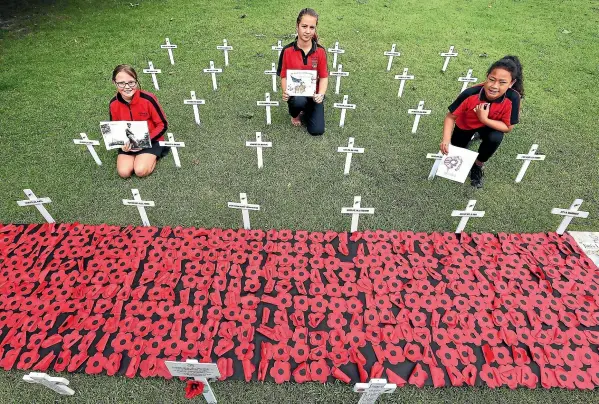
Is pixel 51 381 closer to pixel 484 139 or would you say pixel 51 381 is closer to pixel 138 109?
pixel 138 109

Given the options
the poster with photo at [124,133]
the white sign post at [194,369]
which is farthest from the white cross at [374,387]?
the poster with photo at [124,133]

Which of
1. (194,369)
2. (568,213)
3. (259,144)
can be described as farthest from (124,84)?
(568,213)

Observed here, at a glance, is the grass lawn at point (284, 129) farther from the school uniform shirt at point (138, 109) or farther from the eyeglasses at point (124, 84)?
the eyeglasses at point (124, 84)

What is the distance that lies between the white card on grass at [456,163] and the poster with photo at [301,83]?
1782 millimetres

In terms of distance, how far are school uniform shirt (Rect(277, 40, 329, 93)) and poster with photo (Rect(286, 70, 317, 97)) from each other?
13cm

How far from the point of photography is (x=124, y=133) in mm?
3789

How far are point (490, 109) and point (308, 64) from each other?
6.89 feet

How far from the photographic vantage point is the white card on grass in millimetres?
3499

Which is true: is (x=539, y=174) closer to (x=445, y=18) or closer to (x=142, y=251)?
(x=142, y=251)

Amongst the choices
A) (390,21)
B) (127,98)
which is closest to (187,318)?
(127,98)

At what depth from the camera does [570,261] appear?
3.12 m

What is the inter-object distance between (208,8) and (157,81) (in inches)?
148

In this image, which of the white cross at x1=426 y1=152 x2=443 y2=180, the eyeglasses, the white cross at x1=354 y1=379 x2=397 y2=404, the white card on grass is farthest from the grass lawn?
the eyeglasses

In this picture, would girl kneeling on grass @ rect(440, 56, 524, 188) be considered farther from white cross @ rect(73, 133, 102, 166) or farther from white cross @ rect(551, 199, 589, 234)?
white cross @ rect(73, 133, 102, 166)
